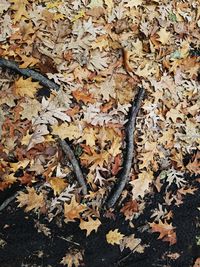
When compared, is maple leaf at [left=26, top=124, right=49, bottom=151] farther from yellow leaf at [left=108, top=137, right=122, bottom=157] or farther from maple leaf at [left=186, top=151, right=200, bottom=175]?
maple leaf at [left=186, top=151, right=200, bottom=175]

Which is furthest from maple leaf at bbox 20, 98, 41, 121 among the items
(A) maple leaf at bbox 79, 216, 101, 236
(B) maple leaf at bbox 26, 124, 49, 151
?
(A) maple leaf at bbox 79, 216, 101, 236

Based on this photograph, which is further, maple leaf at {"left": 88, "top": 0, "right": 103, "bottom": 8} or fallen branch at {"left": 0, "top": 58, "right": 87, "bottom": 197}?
maple leaf at {"left": 88, "top": 0, "right": 103, "bottom": 8}

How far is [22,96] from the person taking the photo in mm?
3695

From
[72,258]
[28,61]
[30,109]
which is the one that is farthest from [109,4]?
[72,258]

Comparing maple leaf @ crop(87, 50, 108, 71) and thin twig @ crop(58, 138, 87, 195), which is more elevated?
maple leaf @ crop(87, 50, 108, 71)

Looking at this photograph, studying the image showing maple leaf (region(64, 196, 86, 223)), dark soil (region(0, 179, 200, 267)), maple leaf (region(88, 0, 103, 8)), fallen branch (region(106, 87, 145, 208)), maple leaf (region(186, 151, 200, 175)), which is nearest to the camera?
dark soil (region(0, 179, 200, 267))

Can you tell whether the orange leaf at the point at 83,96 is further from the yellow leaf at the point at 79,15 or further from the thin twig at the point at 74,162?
the yellow leaf at the point at 79,15

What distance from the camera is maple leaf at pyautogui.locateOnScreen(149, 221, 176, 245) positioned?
3898mm

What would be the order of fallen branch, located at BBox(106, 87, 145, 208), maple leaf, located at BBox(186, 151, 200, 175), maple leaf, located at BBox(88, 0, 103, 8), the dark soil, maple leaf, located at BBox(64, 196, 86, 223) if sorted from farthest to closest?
1. maple leaf, located at BBox(186, 151, 200, 175)
2. maple leaf, located at BBox(88, 0, 103, 8)
3. fallen branch, located at BBox(106, 87, 145, 208)
4. maple leaf, located at BBox(64, 196, 86, 223)
5. the dark soil

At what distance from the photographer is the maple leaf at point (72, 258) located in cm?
366

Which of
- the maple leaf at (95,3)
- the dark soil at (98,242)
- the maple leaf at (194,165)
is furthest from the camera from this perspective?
the maple leaf at (194,165)

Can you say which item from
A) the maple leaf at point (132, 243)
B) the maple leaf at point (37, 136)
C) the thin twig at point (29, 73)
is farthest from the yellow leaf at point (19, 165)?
the maple leaf at point (132, 243)

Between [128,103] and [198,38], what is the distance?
3.68ft

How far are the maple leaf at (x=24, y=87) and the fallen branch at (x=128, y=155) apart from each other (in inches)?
39.3
